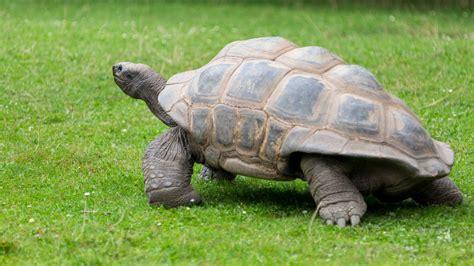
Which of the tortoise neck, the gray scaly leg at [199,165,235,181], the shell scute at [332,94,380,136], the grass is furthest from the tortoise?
the gray scaly leg at [199,165,235,181]

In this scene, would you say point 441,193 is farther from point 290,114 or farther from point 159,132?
point 159,132

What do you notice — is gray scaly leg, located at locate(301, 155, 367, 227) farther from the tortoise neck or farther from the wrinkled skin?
the tortoise neck

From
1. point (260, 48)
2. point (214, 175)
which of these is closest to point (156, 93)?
point (214, 175)

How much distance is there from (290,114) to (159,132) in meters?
3.27

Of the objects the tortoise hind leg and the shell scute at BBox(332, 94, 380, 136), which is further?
the tortoise hind leg

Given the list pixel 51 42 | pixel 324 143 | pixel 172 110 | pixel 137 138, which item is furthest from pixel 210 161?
pixel 51 42

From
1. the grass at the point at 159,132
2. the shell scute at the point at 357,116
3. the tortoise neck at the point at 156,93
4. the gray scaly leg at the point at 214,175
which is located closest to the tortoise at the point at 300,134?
the shell scute at the point at 357,116

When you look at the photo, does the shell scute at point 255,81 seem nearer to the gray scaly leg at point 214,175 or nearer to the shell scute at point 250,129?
the shell scute at point 250,129

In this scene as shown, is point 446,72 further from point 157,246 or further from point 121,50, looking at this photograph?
point 157,246

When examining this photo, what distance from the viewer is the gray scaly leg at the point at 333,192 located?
6719mm

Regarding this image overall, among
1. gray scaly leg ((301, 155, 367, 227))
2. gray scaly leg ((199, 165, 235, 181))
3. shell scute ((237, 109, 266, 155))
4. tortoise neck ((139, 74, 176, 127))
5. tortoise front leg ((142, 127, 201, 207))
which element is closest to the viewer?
gray scaly leg ((301, 155, 367, 227))

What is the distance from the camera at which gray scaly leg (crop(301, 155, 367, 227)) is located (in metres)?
6.72

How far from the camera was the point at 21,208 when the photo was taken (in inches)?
281

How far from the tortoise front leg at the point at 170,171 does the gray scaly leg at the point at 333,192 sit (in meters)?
0.96
